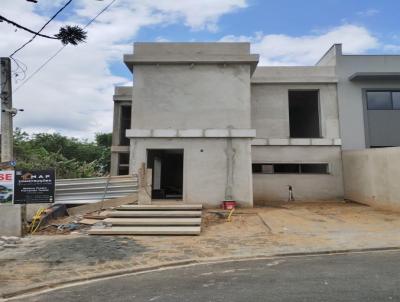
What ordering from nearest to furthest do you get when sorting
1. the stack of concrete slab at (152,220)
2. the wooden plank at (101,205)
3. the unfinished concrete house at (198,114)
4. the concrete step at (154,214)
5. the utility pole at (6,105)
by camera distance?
the utility pole at (6,105)
the stack of concrete slab at (152,220)
the concrete step at (154,214)
the wooden plank at (101,205)
the unfinished concrete house at (198,114)

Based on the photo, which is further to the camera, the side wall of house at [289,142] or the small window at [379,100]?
the small window at [379,100]

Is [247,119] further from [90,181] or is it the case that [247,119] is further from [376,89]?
[376,89]

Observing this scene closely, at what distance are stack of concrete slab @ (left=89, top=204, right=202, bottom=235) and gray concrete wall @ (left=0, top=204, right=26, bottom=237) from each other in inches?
75.2

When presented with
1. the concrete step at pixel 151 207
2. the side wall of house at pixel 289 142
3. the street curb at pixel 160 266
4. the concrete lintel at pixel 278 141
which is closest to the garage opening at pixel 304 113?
the side wall of house at pixel 289 142

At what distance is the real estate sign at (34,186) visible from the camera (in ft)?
34.4

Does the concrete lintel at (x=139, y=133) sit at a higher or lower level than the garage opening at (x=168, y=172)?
higher

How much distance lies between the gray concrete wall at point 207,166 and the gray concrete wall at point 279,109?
5.26 metres

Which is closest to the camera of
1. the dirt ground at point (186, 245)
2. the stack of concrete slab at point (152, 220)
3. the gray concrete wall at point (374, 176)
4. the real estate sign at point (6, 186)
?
the dirt ground at point (186, 245)

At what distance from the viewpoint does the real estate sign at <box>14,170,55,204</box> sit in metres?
10.5

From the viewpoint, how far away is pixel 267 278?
5.62 m

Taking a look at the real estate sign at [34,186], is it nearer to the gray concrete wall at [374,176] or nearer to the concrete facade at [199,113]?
the concrete facade at [199,113]

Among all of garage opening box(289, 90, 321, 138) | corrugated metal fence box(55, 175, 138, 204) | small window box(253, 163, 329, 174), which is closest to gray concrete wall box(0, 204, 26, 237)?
corrugated metal fence box(55, 175, 138, 204)

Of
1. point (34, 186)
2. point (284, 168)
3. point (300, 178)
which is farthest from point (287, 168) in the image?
point (34, 186)

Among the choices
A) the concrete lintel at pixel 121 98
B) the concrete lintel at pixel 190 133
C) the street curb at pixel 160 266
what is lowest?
the street curb at pixel 160 266
